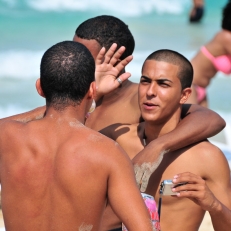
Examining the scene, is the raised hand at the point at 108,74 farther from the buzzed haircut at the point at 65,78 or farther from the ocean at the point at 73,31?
the ocean at the point at 73,31

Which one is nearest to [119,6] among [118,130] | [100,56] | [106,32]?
[106,32]

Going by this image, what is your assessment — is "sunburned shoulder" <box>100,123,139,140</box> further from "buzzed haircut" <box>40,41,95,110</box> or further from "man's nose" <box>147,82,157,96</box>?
"buzzed haircut" <box>40,41,95,110</box>

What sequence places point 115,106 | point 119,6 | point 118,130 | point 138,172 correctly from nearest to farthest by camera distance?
point 138,172 → point 118,130 → point 115,106 → point 119,6

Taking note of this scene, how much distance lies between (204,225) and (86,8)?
9.61 m

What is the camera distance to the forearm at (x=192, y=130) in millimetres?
3236

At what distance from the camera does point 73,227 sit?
2422 mm

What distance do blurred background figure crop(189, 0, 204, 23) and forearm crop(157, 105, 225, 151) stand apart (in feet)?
30.3

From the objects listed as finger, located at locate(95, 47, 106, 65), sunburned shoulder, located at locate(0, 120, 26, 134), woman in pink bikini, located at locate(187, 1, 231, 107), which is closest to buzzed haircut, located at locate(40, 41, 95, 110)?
sunburned shoulder, located at locate(0, 120, 26, 134)

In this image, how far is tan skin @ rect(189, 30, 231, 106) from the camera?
6.16 m

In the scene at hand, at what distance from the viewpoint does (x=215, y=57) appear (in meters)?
6.27

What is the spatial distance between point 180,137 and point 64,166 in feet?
3.28

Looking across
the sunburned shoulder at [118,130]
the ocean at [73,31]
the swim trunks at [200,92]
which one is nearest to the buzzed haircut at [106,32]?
the sunburned shoulder at [118,130]

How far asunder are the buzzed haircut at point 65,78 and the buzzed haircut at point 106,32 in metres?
1.31

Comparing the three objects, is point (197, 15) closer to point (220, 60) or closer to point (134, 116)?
point (220, 60)
